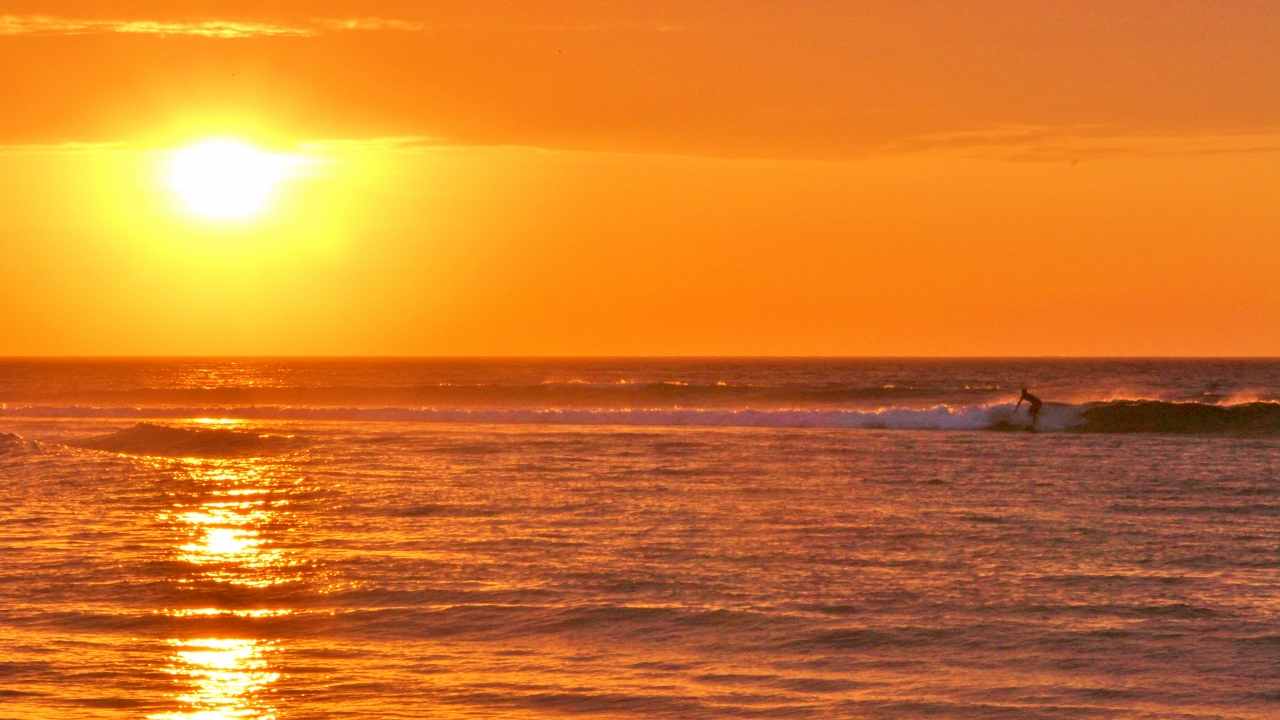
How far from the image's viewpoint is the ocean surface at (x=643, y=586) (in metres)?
9.99

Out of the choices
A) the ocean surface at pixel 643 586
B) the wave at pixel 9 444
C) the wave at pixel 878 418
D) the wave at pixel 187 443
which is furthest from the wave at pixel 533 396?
the ocean surface at pixel 643 586

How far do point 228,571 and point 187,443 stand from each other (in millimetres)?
23715

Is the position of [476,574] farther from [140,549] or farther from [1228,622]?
[1228,622]

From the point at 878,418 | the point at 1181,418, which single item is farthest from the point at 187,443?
the point at 1181,418

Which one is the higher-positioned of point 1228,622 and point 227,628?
point 227,628

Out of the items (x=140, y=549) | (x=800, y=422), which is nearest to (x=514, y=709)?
→ (x=140, y=549)

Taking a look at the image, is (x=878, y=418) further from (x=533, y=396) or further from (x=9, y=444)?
(x=9, y=444)

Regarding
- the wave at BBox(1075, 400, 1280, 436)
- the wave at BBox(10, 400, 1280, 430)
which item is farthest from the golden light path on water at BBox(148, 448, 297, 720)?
the wave at BBox(1075, 400, 1280, 436)

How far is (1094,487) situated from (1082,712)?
14.2 meters

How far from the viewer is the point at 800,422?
153 ft

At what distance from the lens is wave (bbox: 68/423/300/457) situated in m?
34.8

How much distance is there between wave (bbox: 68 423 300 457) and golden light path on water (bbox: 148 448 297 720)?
23.3 ft

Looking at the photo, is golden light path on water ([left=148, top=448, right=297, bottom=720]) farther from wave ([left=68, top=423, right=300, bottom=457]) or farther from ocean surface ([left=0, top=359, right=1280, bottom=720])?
wave ([left=68, top=423, right=300, bottom=457])

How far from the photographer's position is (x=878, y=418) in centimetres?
4647
